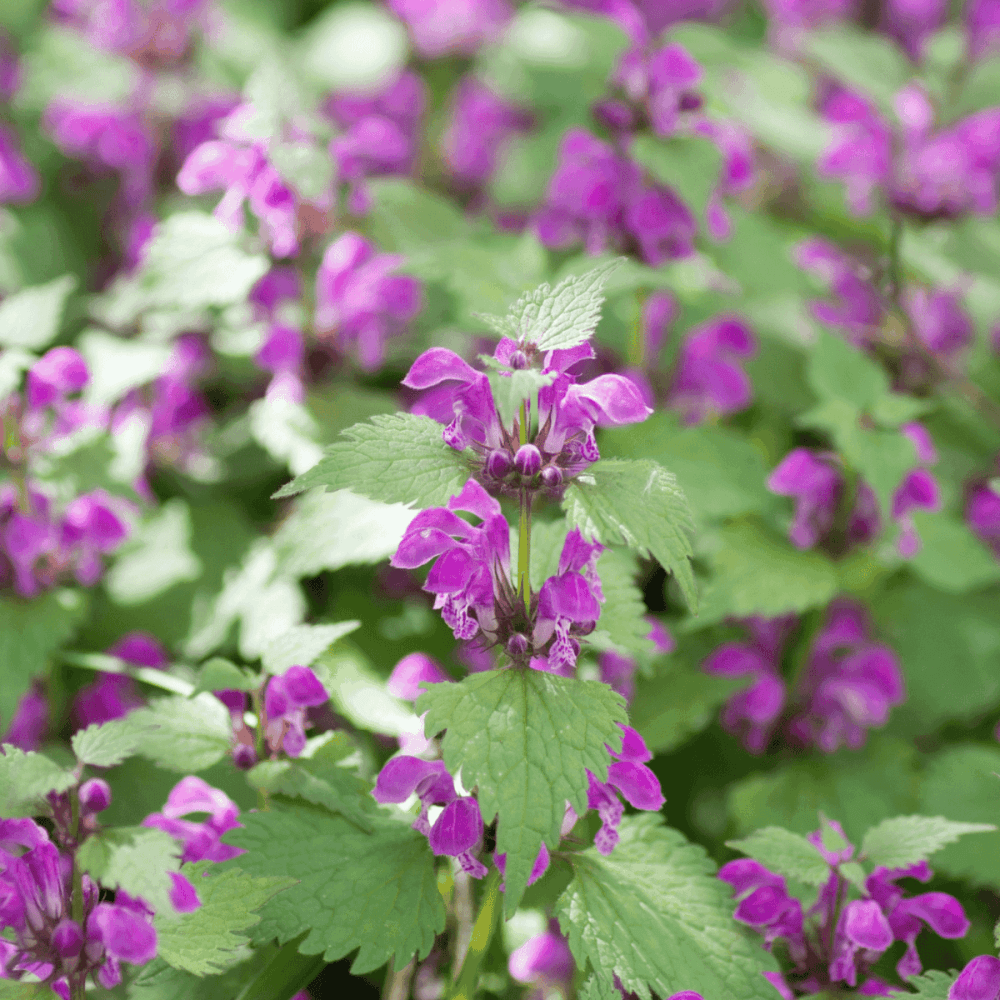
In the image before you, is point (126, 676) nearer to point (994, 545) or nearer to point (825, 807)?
point (825, 807)

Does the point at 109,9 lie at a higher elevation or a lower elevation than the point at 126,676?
higher

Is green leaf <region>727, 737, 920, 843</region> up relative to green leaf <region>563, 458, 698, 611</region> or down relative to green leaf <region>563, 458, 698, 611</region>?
down

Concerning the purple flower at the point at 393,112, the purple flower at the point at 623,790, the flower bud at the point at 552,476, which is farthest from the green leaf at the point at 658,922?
the purple flower at the point at 393,112

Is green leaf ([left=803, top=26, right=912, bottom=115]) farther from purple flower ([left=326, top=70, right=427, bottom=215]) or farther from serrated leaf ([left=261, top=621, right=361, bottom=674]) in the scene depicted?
serrated leaf ([left=261, top=621, right=361, bottom=674])

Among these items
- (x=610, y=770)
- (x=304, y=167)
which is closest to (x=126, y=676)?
(x=304, y=167)

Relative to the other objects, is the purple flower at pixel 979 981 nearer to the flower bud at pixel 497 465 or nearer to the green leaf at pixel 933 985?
the green leaf at pixel 933 985

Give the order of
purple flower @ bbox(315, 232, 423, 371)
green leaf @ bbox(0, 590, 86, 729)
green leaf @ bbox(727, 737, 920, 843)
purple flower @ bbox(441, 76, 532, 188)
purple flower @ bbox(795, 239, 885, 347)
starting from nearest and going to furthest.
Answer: green leaf @ bbox(0, 590, 86, 729) < green leaf @ bbox(727, 737, 920, 843) < purple flower @ bbox(315, 232, 423, 371) < purple flower @ bbox(795, 239, 885, 347) < purple flower @ bbox(441, 76, 532, 188)

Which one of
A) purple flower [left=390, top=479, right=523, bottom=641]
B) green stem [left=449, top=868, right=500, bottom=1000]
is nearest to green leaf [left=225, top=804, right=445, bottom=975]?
green stem [left=449, top=868, right=500, bottom=1000]
